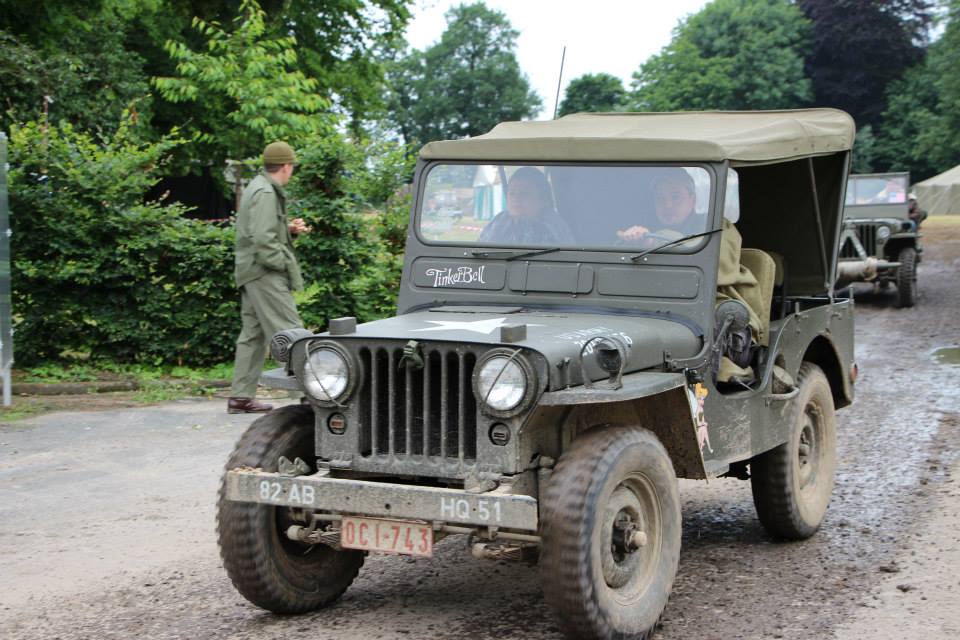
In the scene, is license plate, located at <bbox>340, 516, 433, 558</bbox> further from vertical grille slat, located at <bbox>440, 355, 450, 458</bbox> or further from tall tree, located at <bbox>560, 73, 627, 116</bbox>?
tall tree, located at <bbox>560, 73, 627, 116</bbox>

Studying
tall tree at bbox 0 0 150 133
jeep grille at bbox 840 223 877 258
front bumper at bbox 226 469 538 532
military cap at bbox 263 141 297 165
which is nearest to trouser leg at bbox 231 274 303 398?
military cap at bbox 263 141 297 165

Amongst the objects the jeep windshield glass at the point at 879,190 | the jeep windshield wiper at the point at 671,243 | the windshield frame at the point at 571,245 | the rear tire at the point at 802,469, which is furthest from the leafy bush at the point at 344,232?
the jeep windshield glass at the point at 879,190

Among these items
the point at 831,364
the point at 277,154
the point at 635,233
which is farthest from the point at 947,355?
the point at 635,233

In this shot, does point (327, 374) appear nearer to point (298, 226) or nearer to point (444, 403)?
point (444, 403)

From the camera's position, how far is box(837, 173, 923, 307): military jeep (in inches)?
691

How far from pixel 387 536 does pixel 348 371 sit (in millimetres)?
653

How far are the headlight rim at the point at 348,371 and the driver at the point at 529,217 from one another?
1490 millimetres

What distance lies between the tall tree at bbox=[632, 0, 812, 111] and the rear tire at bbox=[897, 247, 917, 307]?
40.1 m

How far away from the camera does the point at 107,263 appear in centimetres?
1110

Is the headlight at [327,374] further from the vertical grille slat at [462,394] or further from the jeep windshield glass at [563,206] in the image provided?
the jeep windshield glass at [563,206]

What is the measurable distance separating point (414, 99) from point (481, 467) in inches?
3098

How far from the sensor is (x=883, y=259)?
1878 centimetres

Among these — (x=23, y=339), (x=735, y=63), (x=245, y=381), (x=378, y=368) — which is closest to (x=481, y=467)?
(x=378, y=368)

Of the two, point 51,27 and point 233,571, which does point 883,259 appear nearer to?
point 51,27
